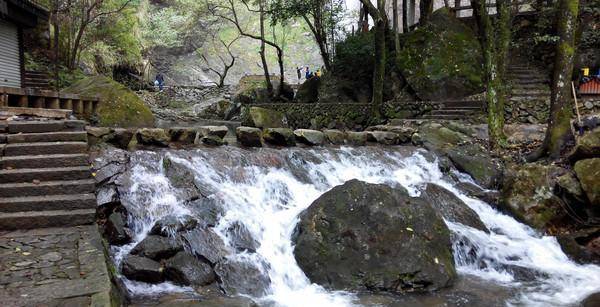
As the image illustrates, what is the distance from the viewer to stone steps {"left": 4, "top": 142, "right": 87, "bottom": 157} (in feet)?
19.5

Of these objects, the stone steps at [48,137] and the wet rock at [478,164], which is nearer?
the stone steps at [48,137]

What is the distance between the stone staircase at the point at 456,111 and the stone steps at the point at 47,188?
12.4 meters

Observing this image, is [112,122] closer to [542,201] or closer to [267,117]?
[267,117]

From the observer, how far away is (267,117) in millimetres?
16250

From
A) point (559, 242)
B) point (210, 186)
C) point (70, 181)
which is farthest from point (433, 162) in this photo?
point (70, 181)

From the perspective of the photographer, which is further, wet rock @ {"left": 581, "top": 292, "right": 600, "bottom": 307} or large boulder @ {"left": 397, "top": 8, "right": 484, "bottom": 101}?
large boulder @ {"left": 397, "top": 8, "right": 484, "bottom": 101}

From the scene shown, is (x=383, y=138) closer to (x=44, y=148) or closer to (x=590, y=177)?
(x=590, y=177)

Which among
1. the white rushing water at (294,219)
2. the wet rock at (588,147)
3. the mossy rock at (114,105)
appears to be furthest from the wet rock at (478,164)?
the mossy rock at (114,105)

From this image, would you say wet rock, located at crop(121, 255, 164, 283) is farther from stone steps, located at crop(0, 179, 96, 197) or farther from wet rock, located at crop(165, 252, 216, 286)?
stone steps, located at crop(0, 179, 96, 197)

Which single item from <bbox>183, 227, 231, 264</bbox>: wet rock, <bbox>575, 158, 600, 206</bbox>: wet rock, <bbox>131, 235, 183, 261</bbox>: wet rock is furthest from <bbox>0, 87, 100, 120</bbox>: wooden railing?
<bbox>575, 158, 600, 206</bbox>: wet rock

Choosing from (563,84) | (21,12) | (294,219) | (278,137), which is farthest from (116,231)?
(21,12)

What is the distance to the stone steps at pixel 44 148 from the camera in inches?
234

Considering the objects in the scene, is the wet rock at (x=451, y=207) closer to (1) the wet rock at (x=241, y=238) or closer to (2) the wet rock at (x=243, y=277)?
(1) the wet rock at (x=241, y=238)

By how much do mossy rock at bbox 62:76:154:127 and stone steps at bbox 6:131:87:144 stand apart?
16.0 feet
